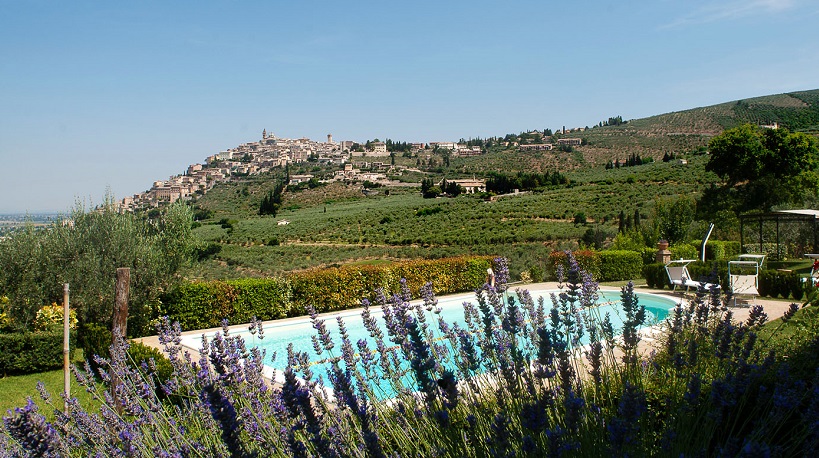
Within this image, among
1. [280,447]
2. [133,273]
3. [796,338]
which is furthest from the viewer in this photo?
[133,273]

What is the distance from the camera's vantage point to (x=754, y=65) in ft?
33.1

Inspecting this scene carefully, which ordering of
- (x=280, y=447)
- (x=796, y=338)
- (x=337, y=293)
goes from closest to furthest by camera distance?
(x=280, y=447) < (x=796, y=338) < (x=337, y=293)

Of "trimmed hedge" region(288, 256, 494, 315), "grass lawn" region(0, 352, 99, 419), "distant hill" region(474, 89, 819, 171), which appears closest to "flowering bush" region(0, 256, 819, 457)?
"grass lawn" region(0, 352, 99, 419)

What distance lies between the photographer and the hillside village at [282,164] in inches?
2867

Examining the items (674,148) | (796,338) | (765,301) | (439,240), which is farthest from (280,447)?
(674,148)

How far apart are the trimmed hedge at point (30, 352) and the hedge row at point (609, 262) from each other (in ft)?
37.2

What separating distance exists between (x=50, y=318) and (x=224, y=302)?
3007 millimetres

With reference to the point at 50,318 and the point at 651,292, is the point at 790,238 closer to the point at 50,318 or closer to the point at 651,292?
the point at 651,292

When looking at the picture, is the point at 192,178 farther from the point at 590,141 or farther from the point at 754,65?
the point at 754,65

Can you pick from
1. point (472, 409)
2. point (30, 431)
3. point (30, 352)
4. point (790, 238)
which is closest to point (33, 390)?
point (30, 352)

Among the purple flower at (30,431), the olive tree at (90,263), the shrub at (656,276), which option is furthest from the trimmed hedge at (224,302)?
the purple flower at (30,431)

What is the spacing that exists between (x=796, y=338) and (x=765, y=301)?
6904 millimetres

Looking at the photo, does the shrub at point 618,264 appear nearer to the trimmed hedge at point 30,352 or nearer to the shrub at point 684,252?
the shrub at point 684,252

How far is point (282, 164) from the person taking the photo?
356 ft
